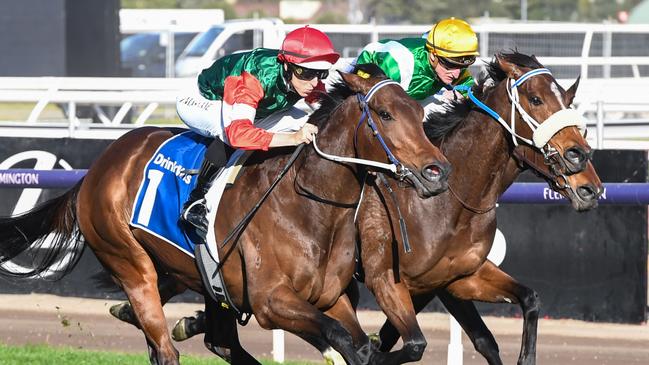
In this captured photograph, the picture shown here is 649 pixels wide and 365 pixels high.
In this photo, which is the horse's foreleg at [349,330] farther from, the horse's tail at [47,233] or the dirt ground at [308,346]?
the dirt ground at [308,346]

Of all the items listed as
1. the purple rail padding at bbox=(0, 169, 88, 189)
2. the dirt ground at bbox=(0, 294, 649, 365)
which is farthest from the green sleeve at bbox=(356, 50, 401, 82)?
the purple rail padding at bbox=(0, 169, 88, 189)

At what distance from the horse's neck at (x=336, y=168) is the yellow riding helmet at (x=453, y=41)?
949 mm

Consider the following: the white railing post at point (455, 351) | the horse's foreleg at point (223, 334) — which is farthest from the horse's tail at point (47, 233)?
the white railing post at point (455, 351)

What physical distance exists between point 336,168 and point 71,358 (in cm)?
246

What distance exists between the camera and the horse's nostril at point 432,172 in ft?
Result: 14.3

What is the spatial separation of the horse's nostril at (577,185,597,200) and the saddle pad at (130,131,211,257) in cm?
161

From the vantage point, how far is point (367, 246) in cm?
541

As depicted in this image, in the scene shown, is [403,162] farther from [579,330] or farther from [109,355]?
[579,330]

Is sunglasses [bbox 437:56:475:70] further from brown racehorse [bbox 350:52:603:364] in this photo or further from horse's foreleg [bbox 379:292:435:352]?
horse's foreleg [bbox 379:292:435:352]

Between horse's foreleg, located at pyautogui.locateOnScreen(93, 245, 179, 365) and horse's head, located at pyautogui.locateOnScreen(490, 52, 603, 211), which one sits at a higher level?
horse's head, located at pyautogui.locateOnScreen(490, 52, 603, 211)

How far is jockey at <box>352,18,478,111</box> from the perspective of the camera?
5.50 meters

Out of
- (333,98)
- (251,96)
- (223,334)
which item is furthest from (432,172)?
(223,334)

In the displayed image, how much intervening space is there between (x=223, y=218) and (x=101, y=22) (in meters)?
9.13

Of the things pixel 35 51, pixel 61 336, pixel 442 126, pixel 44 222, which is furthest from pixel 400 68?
pixel 35 51
